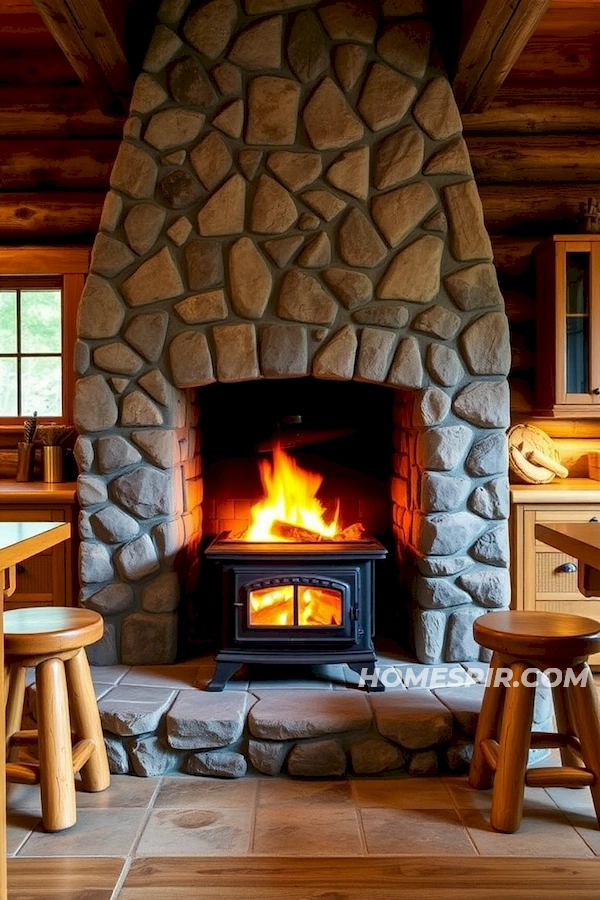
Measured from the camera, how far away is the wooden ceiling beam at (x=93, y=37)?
9.43 feet

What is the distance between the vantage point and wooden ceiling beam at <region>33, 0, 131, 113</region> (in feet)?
9.43

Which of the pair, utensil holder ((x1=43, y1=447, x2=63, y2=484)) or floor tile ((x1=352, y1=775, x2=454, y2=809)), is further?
utensil holder ((x1=43, y1=447, x2=63, y2=484))

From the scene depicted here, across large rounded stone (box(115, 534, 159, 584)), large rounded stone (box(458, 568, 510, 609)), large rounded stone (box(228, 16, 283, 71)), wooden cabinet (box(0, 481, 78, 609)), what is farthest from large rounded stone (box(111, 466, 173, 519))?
large rounded stone (box(228, 16, 283, 71))

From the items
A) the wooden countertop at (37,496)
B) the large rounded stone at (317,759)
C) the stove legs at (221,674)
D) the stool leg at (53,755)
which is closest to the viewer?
the stool leg at (53,755)

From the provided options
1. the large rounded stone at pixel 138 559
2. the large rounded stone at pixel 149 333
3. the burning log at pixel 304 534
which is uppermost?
the large rounded stone at pixel 149 333

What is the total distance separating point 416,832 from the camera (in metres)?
2.43

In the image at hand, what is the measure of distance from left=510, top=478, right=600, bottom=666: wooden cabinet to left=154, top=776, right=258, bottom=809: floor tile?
1599 millimetres

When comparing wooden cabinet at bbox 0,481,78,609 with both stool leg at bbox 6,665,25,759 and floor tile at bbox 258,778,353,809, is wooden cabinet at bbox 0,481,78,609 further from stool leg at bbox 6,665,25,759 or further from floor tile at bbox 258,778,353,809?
floor tile at bbox 258,778,353,809

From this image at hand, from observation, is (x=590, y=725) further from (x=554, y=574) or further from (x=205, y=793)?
(x=554, y=574)

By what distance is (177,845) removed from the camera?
2.36m

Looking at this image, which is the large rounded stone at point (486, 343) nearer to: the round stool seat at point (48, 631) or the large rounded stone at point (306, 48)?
the large rounded stone at point (306, 48)

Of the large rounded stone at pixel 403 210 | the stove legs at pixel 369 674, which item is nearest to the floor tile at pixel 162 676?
the stove legs at pixel 369 674

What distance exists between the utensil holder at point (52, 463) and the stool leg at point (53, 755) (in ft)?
5.44

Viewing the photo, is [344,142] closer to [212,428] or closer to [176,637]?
[212,428]
